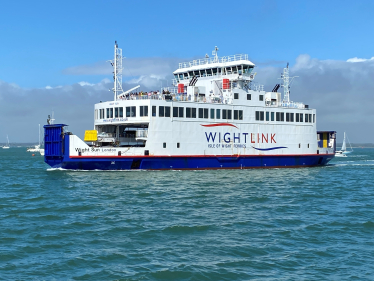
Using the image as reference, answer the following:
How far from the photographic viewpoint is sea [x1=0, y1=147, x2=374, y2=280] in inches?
369

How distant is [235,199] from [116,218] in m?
6.31

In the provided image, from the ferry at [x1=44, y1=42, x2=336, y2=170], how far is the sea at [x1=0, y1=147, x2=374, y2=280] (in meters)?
5.49

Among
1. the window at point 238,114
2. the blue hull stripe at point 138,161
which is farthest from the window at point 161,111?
the window at point 238,114

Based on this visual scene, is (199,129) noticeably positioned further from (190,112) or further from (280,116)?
(280,116)

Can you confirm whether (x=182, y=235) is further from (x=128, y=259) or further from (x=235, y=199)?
(x=235, y=199)

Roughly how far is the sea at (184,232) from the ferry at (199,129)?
216 inches

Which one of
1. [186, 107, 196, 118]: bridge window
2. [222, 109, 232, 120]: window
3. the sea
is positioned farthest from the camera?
[222, 109, 232, 120]: window

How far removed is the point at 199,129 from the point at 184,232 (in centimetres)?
1834

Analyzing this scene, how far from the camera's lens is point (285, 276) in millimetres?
9023

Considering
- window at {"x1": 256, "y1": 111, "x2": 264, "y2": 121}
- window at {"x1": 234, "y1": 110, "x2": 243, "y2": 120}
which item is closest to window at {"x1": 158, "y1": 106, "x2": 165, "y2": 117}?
window at {"x1": 234, "y1": 110, "x2": 243, "y2": 120}

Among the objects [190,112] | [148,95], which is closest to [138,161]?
[148,95]

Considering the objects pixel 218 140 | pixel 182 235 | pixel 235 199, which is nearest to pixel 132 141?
pixel 218 140

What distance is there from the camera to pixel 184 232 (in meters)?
12.5

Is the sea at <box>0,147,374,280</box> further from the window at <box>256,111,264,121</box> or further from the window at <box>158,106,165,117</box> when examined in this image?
the window at <box>256,111,264,121</box>
